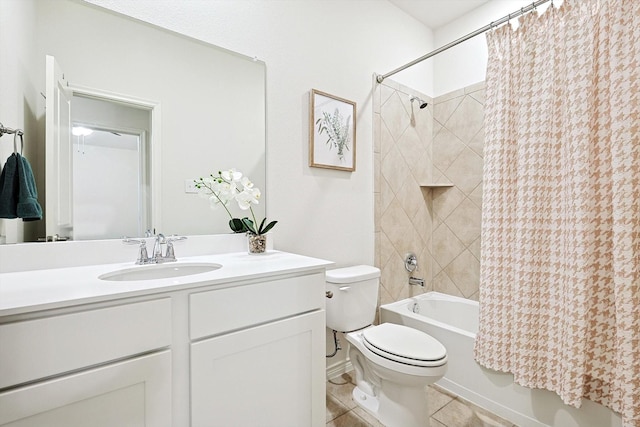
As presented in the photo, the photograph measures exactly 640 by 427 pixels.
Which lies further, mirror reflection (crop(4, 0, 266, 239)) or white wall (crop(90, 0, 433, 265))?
white wall (crop(90, 0, 433, 265))

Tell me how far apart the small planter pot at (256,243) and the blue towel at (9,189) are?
0.86 m

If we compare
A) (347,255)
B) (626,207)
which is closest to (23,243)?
(347,255)

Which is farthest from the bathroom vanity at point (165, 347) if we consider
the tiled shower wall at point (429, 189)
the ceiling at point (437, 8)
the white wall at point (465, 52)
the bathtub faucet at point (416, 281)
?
the ceiling at point (437, 8)

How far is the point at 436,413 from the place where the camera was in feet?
5.34

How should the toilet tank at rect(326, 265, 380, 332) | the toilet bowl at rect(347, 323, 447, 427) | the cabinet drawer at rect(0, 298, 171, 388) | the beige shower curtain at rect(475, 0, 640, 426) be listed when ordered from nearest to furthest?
the cabinet drawer at rect(0, 298, 171, 388)
the beige shower curtain at rect(475, 0, 640, 426)
the toilet bowl at rect(347, 323, 447, 427)
the toilet tank at rect(326, 265, 380, 332)

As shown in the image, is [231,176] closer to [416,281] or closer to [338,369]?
[338,369]

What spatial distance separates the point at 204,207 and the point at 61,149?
0.58 meters

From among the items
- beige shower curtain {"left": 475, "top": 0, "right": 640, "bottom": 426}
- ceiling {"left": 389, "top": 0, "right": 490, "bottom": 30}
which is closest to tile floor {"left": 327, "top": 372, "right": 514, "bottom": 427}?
beige shower curtain {"left": 475, "top": 0, "right": 640, "bottom": 426}

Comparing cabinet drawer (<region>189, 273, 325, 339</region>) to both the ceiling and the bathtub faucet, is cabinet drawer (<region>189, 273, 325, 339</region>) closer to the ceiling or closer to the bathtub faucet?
the bathtub faucet

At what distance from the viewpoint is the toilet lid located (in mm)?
1319

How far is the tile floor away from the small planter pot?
3.23 feet

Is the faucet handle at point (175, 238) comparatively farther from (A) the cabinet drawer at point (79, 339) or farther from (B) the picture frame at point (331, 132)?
(B) the picture frame at point (331, 132)

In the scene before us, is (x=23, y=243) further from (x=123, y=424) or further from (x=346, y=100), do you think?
(x=346, y=100)

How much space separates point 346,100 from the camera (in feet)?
6.58
